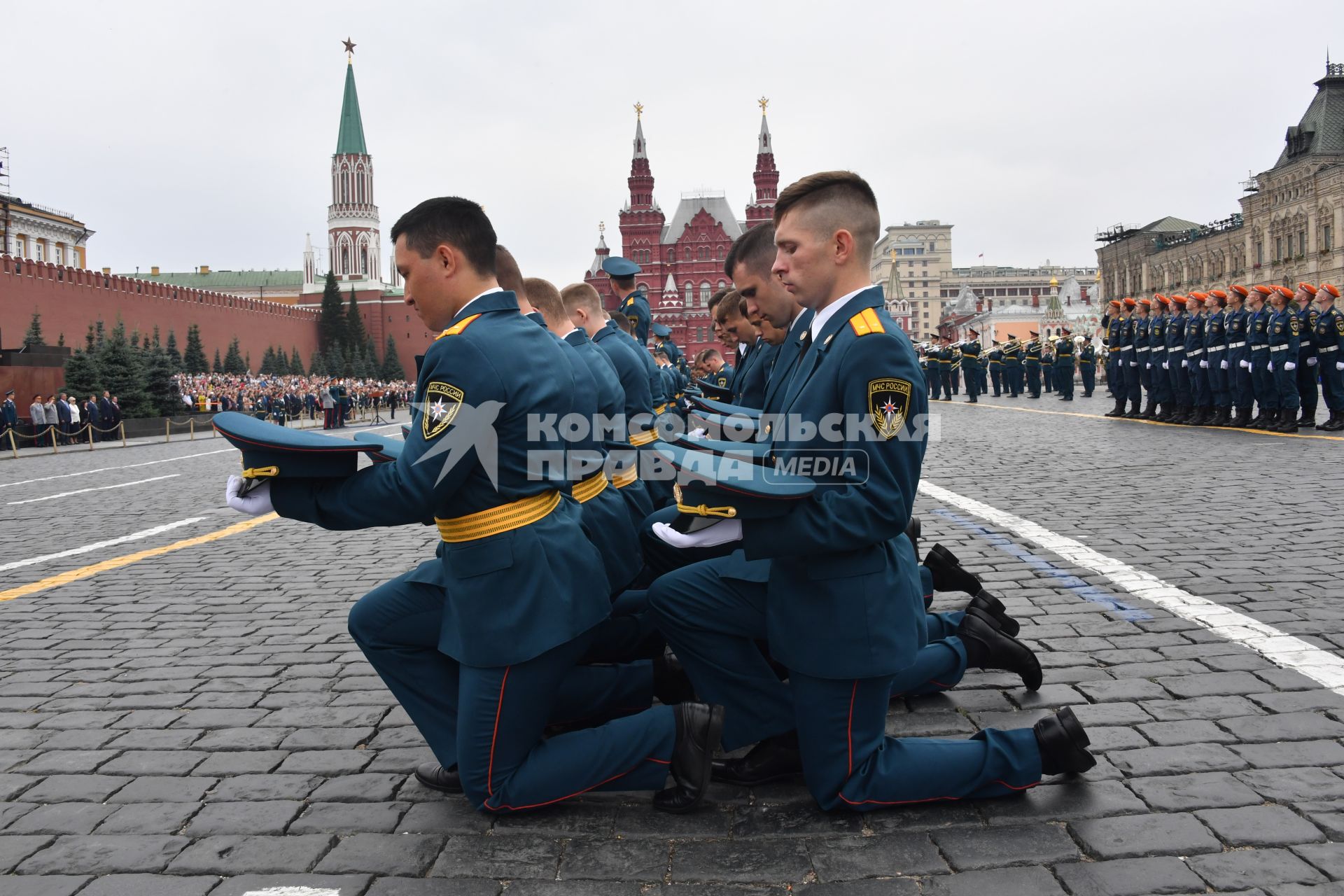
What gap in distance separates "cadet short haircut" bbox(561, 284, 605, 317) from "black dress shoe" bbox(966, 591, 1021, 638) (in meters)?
3.07

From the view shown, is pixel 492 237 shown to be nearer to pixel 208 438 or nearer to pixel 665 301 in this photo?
pixel 208 438

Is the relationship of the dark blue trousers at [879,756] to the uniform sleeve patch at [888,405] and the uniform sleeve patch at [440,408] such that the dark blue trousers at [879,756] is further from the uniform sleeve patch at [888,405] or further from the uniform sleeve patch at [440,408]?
the uniform sleeve patch at [440,408]

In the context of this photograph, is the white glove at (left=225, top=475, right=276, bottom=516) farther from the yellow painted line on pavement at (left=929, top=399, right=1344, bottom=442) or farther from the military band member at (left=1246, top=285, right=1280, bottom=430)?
the military band member at (left=1246, top=285, right=1280, bottom=430)

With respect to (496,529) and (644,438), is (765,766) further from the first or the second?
(644,438)

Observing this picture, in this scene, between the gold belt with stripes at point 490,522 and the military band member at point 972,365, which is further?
the military band member at point 972,365

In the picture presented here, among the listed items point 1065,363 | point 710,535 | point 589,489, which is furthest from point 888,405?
point 1065,363

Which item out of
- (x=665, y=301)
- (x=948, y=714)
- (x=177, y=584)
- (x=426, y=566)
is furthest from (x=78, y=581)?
(x=665, y=301)

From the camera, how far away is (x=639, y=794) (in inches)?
121

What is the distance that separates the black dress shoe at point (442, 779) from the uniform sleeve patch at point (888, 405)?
5.23 ft

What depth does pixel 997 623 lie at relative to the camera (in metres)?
3.99

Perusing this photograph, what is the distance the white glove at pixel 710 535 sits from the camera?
257cm

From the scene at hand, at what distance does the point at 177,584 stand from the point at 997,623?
5041 millimetres

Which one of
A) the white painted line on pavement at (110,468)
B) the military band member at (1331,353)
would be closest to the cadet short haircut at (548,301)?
the military band member at (1331,353)

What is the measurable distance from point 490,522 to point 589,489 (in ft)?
3.13
